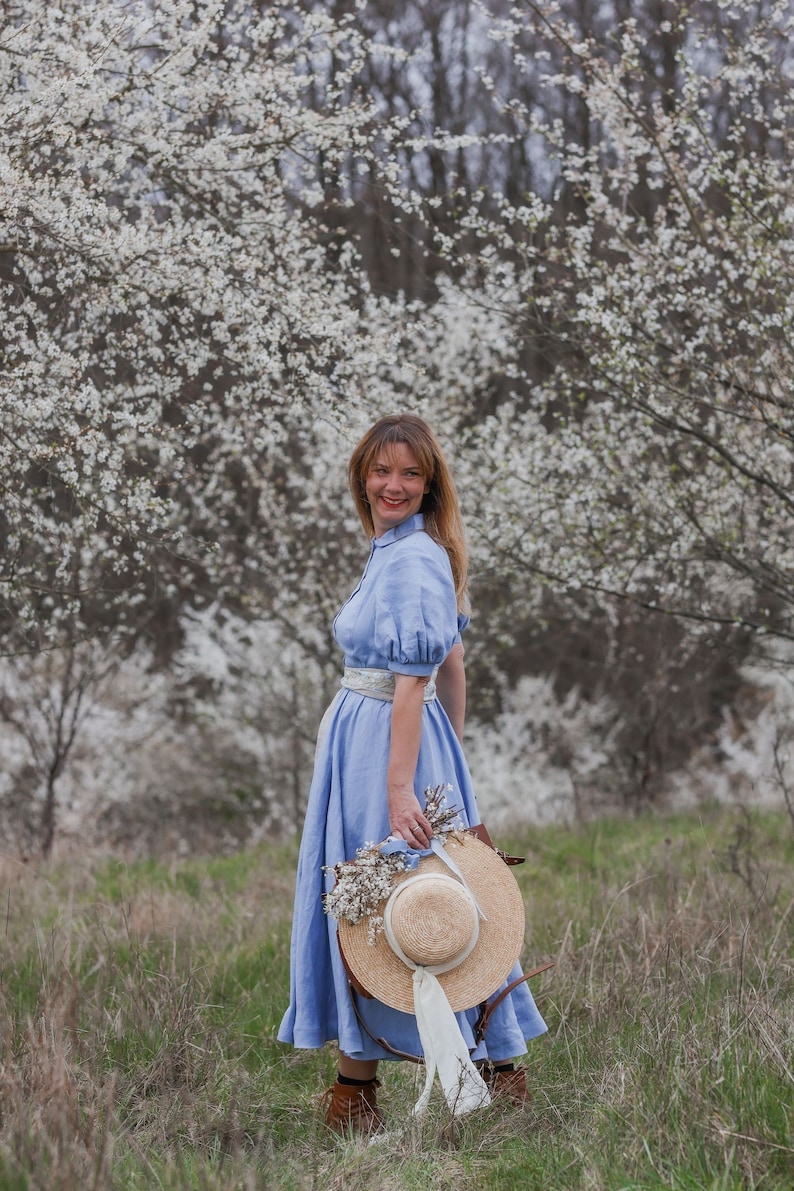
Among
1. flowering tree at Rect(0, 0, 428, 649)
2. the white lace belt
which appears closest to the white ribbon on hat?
the white lace belt

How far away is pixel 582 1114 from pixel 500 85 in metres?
12.1

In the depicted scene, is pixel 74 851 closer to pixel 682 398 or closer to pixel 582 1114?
pixel 682 398

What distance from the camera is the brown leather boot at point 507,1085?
9.52 feet

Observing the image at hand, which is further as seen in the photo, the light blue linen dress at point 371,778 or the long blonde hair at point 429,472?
the long blonde hair at point 429,472

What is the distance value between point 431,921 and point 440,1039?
0.28 meters

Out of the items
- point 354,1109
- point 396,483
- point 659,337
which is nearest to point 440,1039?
point 354,1109

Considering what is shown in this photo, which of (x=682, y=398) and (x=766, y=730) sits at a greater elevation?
(x=682, y=398)

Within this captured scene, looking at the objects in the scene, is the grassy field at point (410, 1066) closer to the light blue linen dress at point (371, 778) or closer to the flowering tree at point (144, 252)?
the light blue linen dress at point (371, 778)

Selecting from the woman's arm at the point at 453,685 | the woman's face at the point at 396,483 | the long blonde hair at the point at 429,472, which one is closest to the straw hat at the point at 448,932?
the woman's arm at the point at 453,685

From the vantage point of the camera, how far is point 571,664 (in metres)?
11.8

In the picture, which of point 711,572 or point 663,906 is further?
point 711,572

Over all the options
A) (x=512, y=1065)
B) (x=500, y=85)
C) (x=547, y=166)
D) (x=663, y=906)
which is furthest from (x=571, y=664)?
(x=512, y=1065)

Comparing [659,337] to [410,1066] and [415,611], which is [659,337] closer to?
[415,611]

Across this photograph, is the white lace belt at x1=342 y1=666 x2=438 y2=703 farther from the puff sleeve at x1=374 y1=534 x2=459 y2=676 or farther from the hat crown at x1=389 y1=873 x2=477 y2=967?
the hat crown at x1=389 y1=873 x2=477 y2=967
